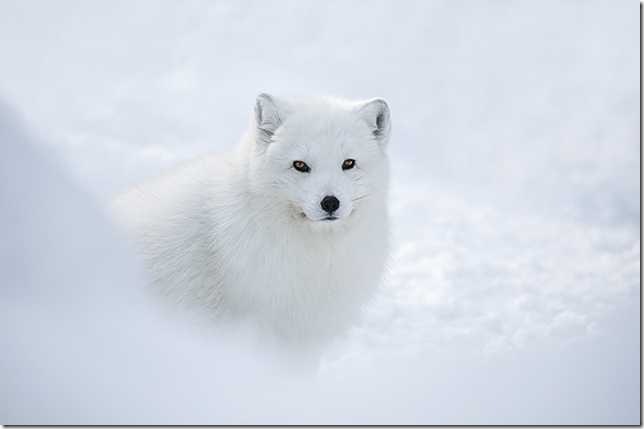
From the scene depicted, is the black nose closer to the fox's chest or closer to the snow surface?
the fox's chest

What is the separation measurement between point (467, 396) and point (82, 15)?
18.4 feet

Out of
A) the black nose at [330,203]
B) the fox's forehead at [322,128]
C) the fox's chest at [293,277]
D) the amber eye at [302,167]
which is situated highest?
the fox's forehead at [322,128]

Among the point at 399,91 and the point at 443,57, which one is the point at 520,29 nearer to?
the point at 443,57

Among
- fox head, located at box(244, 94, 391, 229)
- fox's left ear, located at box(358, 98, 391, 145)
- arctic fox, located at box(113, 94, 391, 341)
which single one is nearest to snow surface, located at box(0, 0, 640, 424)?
arctic fox, located at box(113, 94, 391, 341)

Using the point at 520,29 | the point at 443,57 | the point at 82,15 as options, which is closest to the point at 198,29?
the point at 82,15

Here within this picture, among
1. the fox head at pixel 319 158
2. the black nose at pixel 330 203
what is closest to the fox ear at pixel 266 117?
the fox head at pixel 319 158

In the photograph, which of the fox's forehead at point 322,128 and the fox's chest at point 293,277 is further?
the fox's chest at point 293,277

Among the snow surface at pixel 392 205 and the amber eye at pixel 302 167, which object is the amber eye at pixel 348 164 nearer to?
the amber eye at pixel 302 167

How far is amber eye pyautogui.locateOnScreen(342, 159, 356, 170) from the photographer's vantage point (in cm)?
381

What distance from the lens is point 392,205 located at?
23.2 feet

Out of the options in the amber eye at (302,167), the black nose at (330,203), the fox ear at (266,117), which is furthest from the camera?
the fox ear at (266,117)

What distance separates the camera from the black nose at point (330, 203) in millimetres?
3631

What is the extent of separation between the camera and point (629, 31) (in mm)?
8469

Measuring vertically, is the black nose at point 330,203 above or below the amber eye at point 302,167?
below
